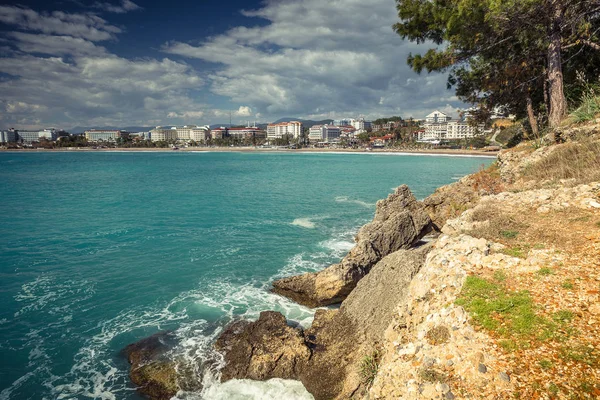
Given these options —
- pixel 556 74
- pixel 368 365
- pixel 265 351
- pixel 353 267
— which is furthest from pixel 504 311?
pixel 556 74

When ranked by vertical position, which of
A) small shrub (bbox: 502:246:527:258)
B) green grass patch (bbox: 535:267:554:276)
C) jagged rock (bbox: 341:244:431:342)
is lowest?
jagged rock (bbox: 341:244:431:342)

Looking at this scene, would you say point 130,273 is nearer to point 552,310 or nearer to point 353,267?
point 353,267

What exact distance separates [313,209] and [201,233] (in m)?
11.4

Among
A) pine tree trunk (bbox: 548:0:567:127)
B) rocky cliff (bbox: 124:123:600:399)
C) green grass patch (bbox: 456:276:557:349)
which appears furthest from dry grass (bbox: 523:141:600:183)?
green grass patch (bbox: 456:276:557:349)

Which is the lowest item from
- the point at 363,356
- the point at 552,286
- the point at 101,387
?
the point at 101,387

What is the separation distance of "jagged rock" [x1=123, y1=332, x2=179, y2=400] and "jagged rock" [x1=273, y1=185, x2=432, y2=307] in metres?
5.27

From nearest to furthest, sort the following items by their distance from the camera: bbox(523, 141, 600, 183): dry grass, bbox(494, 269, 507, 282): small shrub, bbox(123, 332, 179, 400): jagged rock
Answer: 1. bbox(494, 269, 507, 282): small shrub
2. bbox(123, 332, 179, 400): jagged rock
3. bbox(523, 141, 600, 183): dry grass

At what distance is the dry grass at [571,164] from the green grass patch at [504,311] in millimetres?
6452

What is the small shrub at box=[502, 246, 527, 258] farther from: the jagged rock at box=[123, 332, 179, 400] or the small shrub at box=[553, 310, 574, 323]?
the jagged rock at box=[123, 332, 179, 400]

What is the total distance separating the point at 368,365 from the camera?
7.25 m

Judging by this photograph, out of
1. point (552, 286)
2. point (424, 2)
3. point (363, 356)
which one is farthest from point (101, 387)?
point (424, 2)

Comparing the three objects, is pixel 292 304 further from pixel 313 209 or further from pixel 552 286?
pixel 313 209

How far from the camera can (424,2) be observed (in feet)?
57.3

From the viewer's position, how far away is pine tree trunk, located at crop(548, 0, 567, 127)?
1476 cm
